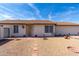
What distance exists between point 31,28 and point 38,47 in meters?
1.13

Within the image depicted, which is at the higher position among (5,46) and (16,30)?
(16,30)

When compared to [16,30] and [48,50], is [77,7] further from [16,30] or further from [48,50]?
[16,30]

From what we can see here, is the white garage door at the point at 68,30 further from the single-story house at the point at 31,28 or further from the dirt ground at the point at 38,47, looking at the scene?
the dirt ground at the point at 38,47

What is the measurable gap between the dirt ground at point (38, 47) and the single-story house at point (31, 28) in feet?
1.07

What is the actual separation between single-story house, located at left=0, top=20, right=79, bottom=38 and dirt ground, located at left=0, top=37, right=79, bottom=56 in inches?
12.8

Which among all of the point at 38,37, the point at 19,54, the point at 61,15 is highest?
the point at 61,15

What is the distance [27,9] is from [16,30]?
62.3 inches

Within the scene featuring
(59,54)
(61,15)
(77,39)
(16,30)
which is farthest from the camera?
(16,30)

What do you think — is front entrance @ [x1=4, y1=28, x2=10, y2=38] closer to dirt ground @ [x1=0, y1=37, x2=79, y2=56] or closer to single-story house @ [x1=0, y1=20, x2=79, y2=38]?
single-story house @ [x1=0, y1=20, x2=79, y2=38]

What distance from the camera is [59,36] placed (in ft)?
29.0

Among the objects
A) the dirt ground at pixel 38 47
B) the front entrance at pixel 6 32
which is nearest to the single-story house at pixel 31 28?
the front entrance at pixel 6 32

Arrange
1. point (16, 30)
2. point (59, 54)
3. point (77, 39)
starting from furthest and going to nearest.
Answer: point (16, 30) < point (77, 39) < point (59, 54)

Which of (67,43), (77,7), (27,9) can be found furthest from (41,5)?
(67,43)

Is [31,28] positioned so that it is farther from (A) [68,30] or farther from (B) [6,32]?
(A) [68,30]
